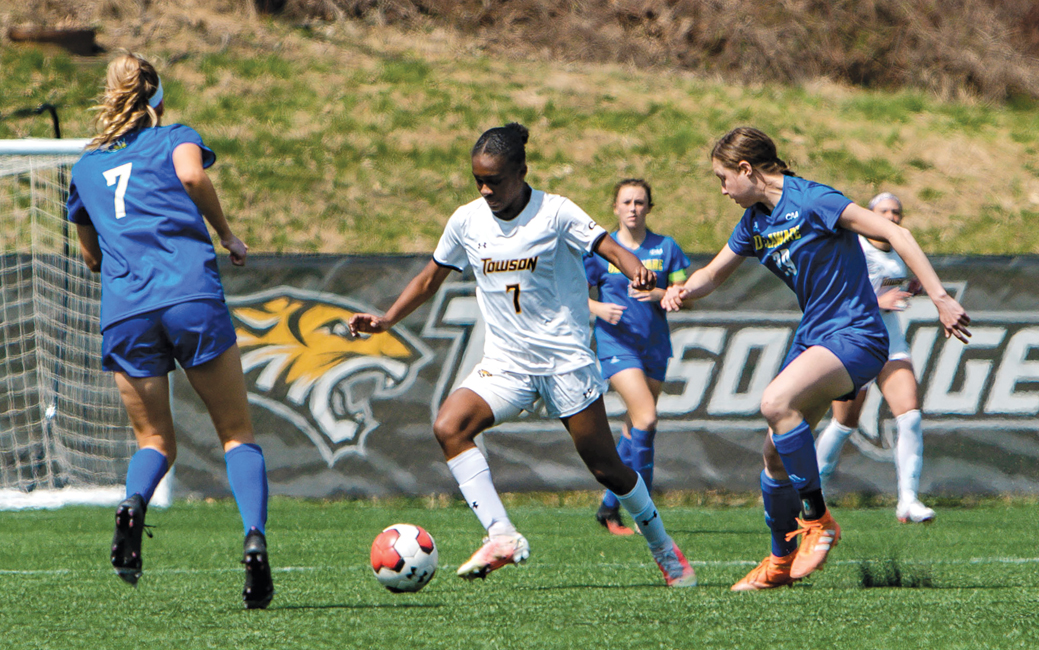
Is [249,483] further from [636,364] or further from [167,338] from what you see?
[636,364]

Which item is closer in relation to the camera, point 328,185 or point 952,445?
point 952,445

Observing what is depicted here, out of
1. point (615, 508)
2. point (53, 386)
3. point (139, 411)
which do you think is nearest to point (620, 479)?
point (139, 411)

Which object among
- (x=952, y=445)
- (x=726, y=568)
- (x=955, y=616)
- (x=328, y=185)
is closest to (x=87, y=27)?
(x=328, y=185)

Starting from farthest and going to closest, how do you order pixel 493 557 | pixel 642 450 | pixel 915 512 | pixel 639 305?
pixel 639 305 < pixel 642 450 < pixel 915 512 < pixel 493 557

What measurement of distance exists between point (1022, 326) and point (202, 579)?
271 inches

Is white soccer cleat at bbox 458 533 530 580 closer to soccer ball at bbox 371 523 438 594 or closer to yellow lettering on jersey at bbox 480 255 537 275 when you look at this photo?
soccer ball at bbox 371 523 438 594

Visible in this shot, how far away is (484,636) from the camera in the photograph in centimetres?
362

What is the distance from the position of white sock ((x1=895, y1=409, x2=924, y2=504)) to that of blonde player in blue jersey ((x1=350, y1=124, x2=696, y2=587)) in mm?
2955

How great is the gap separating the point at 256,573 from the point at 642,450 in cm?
367

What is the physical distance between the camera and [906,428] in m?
7.19

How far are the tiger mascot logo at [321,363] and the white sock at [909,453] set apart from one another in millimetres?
3800

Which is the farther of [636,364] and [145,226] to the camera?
[636,364]

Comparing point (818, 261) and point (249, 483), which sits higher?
point (818, 261)

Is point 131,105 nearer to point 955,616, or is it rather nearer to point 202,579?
point 202,579
